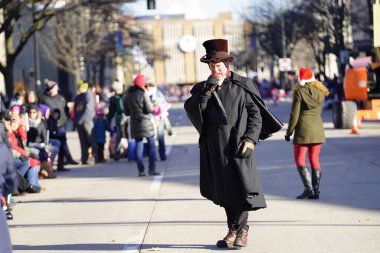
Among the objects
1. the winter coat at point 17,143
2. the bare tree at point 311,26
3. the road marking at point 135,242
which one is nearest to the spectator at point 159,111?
the winter coat at point 17,143

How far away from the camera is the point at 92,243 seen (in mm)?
10648

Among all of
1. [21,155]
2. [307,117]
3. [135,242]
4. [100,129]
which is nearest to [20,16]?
[100,129]

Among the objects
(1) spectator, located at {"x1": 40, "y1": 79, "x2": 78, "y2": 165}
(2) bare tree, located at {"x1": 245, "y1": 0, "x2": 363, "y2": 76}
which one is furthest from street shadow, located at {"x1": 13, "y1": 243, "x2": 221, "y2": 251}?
(2) bare tree, located at {"x1": 245, "y1": 0, "x2": 363, "y2": 76}

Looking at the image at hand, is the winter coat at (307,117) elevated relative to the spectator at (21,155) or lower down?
elevated

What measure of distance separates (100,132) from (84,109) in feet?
2.53

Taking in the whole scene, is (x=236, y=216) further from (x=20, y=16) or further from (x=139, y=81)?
(x=20, y=16)

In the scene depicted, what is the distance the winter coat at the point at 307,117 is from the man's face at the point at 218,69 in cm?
397

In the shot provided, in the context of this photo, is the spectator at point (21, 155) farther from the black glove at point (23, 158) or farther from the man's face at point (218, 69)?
the man's face at point (218, 69)

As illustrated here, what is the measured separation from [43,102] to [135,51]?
61.6 m

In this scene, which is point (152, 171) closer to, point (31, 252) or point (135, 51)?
point (31, 252)

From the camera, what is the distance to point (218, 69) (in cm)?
950

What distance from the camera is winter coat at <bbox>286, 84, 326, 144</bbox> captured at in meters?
13.3

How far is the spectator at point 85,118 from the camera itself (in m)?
22.4

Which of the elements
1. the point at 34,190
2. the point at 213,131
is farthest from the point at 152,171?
the point at 213,131
